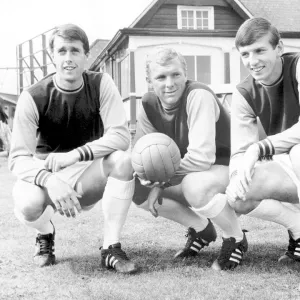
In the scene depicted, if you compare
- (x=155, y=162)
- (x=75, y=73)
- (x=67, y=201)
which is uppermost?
(x=75, y=73)

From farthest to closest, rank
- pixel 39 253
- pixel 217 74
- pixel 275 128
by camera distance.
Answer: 1. pixel 217 74
2. pixel 39 253
3. pixel 275 128

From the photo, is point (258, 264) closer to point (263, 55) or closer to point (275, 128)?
point (275, 128)

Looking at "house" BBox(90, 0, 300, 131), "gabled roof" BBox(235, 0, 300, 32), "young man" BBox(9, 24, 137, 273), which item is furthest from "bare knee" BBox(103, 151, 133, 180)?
"gabled roof" BBox(235, 0, 300, 32)

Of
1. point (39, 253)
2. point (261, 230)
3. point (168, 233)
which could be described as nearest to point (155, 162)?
point (39, 253)

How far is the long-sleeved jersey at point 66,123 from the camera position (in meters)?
3.95

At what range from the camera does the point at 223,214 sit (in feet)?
12.2

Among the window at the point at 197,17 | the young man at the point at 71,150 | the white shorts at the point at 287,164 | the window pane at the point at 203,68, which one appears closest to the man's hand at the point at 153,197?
the young man at the point at 71,150

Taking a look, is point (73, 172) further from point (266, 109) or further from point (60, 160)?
point (266, 109)

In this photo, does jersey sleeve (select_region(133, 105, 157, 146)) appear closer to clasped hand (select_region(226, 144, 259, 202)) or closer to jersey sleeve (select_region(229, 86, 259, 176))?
jersey sleeve (select_region(229, 86, 259, 176))

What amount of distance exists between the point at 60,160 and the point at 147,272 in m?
0.98

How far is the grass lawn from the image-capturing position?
3182mm

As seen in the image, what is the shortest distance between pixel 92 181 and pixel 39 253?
682 mm

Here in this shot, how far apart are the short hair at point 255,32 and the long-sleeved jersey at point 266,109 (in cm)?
20

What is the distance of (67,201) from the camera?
12.1 ft
